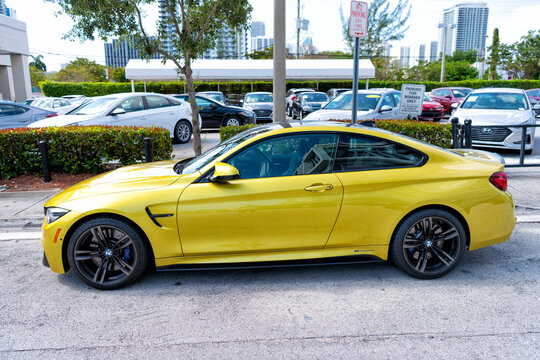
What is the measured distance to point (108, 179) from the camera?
4.49 metres

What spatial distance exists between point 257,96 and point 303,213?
17127 mm

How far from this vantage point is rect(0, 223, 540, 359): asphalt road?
312 cm

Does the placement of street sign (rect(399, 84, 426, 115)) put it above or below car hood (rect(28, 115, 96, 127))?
above

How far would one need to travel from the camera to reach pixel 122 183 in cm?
422

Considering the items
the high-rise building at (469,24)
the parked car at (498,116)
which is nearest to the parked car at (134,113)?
the parked car at (498,116)

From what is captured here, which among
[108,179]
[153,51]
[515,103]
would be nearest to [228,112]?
[153,51]

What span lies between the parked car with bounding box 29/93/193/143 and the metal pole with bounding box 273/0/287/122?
4.55m

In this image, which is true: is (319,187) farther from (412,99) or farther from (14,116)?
(14,116)

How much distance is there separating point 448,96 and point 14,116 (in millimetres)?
21486

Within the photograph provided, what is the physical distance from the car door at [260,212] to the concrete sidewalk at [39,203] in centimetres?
345

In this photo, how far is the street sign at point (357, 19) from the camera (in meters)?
6.71

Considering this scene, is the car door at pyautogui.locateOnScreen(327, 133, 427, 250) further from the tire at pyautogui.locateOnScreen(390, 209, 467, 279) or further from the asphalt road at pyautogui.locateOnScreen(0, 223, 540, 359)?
the asphalt road at pyautogui.locateOnScreen(0, 223, 540, 359)

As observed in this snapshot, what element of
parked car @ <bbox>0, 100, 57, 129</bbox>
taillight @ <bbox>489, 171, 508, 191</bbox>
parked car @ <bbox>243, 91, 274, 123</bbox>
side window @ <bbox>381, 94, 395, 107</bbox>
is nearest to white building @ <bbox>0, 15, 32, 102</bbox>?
parked car @ <bbox>243, 91, 274, 123</bbox>

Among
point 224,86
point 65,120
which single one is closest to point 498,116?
point 65,120
